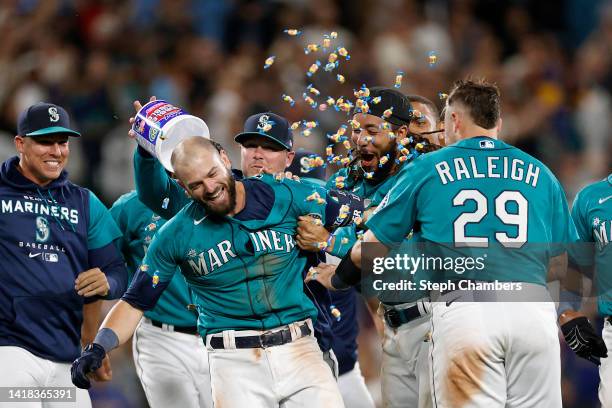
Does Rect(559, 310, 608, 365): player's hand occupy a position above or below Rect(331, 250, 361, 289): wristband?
below

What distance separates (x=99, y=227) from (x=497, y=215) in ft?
9.51

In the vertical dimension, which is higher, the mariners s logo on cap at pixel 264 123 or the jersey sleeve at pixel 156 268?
the mariners s logo on cap at pixel 264 123

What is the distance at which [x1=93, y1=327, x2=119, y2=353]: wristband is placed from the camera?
A: 605 centimetres

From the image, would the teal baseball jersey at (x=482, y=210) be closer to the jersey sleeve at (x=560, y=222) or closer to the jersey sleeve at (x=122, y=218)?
the jersey sleeve at (x=560, y=222)

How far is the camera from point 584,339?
688cm

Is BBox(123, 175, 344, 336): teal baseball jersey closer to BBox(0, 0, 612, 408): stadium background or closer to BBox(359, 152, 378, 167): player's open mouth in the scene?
BBox(359, 152, 378, 167): player's open mouth

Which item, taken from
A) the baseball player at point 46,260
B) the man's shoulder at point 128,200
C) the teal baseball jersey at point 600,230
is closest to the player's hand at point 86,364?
the baseball player at point 46,260

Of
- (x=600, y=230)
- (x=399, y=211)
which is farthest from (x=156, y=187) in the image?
(x=600, y=230)

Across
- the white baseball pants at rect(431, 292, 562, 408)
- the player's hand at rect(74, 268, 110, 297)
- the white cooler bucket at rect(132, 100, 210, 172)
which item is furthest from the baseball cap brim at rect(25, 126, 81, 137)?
the white baseball pants at rect(431, 292, 562, 408)

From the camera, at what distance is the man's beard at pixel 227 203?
239 inches

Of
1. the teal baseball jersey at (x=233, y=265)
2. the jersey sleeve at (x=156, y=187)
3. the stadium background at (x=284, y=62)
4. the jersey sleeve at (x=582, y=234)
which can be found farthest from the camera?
the stadium background at (x=284, y=62)

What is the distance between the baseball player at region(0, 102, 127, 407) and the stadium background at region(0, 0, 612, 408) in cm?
452

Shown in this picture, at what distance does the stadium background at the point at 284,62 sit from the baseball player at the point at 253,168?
14.3 feet

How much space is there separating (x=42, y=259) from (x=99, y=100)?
5998mm
